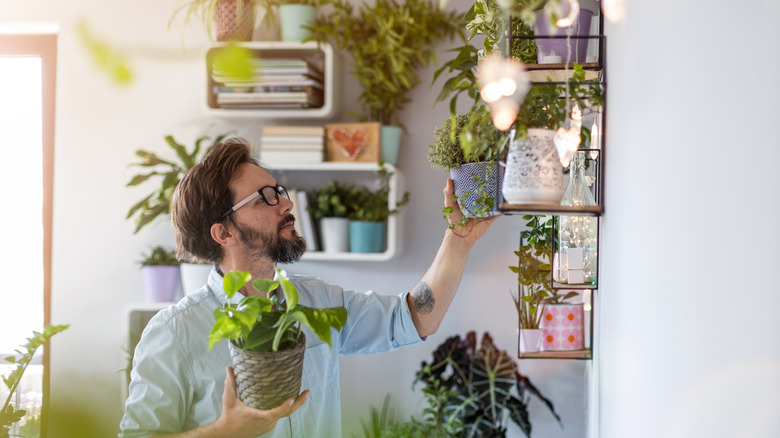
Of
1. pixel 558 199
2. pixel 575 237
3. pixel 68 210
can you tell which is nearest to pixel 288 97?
pixel 68 210

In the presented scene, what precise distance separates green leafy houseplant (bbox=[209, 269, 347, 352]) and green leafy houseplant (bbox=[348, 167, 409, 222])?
4.17 feet

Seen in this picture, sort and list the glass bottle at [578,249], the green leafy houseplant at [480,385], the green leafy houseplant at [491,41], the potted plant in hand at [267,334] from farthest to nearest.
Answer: the green leafy houseplant at [480,385]
the glass bottle at [578,249]
the green leafy houseplant at [491,41]
the potted plant in hand at [267,334]

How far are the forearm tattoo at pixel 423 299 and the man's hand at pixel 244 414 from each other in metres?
0.53

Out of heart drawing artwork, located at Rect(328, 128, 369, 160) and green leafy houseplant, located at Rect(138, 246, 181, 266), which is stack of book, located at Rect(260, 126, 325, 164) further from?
green leafy houseplant, located at Rect(138, 246, 181, 266)

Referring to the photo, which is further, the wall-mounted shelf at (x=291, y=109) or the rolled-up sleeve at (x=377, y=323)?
the wall-mounted shelf at (x=291, y=109)

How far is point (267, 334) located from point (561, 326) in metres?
0.90

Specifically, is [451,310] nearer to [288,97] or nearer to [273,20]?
[288,97]

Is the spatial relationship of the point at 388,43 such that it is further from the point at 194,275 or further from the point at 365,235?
the point at 194,275

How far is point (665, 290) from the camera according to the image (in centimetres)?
59

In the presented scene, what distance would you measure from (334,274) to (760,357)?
224 centimetres

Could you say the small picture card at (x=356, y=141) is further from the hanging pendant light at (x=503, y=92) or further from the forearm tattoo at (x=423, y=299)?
the hanging pendant light at (x=503, y=92)

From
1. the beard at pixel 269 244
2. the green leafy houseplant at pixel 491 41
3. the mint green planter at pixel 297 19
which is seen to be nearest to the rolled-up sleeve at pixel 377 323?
the beard at pixel 269 244

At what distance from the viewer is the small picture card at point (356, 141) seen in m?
2.37

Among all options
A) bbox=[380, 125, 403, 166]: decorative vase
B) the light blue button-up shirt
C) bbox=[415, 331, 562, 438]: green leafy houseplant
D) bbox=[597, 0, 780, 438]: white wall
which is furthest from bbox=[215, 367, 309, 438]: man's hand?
bbox=[380, 125, 403, 166]: decorative vase
